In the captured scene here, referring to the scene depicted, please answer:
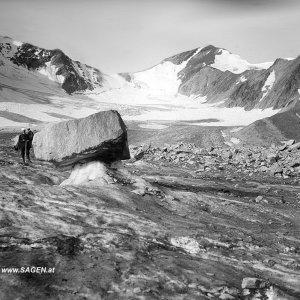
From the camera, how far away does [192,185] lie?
20.5 m

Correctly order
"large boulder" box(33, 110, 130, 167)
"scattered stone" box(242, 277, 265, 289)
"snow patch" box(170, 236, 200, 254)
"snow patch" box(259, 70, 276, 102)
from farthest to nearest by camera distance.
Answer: "snow patch" box(259, 70, 276, 102), "large boulder" box(33, 110, 130, 167), "snow patch" box(170, 236, 200, 254), "scattered stone" box(242, 277, 265, 289)

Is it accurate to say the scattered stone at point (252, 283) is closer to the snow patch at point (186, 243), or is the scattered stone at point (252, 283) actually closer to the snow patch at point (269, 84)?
the snow patch at point (186, 243)

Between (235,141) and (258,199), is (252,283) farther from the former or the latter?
(235,141)

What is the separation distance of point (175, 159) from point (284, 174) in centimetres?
891

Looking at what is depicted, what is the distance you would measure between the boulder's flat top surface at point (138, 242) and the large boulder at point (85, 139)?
986 mm

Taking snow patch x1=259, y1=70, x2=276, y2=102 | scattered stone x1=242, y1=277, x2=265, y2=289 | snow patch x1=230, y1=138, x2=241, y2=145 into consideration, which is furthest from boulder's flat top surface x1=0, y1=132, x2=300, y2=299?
snow patch x1=259, y1=70, x2=276, y2=102

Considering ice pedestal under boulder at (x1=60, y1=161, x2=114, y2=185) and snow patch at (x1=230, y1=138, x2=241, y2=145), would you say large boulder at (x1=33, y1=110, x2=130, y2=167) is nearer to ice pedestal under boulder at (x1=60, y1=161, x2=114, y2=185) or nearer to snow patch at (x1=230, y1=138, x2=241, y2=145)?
ice pedestal under boulder at (x1=60, y1=161, x2=114, y2=185)

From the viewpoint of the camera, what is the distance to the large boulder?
15.9 meters

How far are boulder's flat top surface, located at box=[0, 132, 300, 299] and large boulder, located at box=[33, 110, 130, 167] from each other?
99cm

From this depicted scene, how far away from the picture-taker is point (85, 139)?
52.2 feet

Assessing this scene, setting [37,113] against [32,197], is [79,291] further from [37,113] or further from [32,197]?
[37,113]


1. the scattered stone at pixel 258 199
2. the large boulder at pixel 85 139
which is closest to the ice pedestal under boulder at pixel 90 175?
the large boulder at pixel 85 139

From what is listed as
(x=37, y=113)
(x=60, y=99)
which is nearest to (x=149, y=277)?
(x=37, y=113)

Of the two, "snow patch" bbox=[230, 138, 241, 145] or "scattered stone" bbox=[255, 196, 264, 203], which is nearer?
"scattered stone" bbox=[255, 196, 264, 203]
